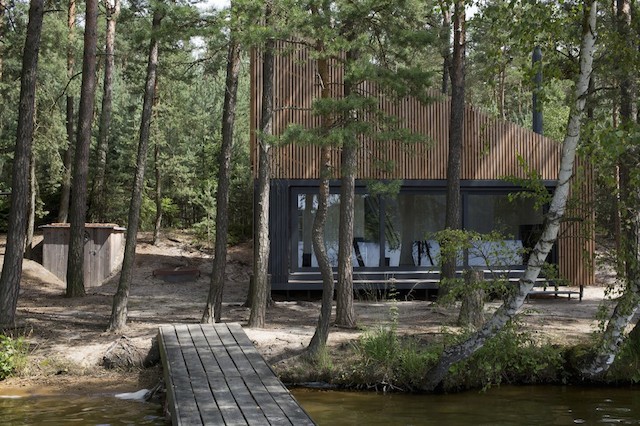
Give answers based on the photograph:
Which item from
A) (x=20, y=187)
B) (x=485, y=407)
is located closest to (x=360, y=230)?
(x=20, y=187)

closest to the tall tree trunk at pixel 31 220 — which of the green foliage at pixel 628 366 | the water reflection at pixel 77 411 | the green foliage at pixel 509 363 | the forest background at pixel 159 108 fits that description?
the forest background at pixel 159 108

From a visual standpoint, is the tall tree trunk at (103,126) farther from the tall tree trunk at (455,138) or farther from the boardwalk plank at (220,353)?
the boardwalk plank at (220,353)

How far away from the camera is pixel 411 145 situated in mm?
15898

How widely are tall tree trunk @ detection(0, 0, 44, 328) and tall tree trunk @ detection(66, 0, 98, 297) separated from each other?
455cm

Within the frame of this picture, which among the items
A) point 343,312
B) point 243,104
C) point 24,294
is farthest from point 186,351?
point 243,104

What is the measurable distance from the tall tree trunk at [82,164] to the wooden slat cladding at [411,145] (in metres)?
3.31

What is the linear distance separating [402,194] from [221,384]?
10.4 m

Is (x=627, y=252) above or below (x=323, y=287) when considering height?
above

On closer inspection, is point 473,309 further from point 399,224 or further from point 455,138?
point 399,224

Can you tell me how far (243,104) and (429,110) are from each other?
14.4m

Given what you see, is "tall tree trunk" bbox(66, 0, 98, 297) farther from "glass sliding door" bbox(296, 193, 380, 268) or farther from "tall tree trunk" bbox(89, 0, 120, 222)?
"tall tree trunk" bbox(89, 0, 120, 222)

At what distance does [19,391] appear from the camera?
9750 millimetres

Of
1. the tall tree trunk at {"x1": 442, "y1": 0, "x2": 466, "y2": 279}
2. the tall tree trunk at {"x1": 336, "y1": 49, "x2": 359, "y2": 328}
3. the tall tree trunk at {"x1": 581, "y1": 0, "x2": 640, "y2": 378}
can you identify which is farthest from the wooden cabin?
the tall tree trunk at {"x1": 581, "y1": 0, "x2": 640, "y2": 378}

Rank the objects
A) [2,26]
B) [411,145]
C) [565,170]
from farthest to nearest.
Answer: [2,26] → [411,145] → [565,170]
